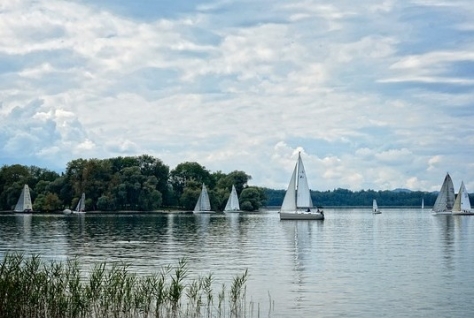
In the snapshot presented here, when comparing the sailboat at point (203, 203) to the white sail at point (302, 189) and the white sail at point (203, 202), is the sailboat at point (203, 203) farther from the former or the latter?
the white sail at point (302, 189)

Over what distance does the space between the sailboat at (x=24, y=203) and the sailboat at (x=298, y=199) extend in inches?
3016

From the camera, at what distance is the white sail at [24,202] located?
16938cm

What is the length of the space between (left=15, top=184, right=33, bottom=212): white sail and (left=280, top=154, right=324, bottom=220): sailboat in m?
76.7

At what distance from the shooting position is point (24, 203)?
558 feet

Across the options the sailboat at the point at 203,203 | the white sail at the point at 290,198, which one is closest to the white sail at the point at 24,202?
the sailboat at the point at 203,203

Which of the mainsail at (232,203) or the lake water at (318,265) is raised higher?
the mainsail at (232,203)

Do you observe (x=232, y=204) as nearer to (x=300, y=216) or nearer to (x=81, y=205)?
(x=81, y=205)

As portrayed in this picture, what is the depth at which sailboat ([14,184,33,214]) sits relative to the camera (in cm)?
16925

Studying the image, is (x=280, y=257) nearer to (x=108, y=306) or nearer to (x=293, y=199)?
(x=108, y=306)

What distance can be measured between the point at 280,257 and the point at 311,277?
12.4 m

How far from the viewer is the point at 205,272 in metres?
39.8

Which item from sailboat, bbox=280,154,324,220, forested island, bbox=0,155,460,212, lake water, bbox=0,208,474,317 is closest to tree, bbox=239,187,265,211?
forested island, bbox=0,155,460,212

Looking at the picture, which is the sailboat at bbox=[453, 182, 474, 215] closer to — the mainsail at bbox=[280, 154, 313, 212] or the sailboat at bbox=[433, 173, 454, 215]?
the sailboat at bbox=[433, 173, 454, 215]

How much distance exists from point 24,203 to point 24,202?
244mm
